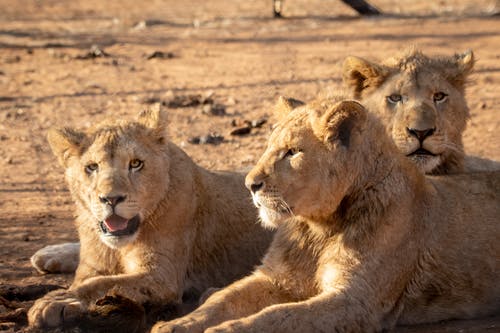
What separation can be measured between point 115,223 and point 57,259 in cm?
110

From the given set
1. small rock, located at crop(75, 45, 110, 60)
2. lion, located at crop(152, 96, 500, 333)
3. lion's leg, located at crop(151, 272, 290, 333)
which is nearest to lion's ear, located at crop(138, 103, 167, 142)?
lion, located at crop(152, 96, 500, 333)

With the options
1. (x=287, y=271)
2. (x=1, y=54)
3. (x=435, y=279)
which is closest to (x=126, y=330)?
(x=287, y=271)

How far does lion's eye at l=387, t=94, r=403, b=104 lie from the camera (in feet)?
21.5

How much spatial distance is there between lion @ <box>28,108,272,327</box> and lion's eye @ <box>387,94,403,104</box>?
3.49ft

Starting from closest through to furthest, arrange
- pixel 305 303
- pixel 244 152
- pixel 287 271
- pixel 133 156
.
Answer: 1. pixel 305 303
2. pixel 287 271
3. pixel 133 156
4. pixel 244 152

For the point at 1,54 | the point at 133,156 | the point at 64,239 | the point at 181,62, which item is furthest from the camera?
the point at 1,54

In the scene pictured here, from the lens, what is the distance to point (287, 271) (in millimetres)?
5301

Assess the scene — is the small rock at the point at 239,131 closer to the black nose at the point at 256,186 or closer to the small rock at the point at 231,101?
the small rock at the point at 231,101

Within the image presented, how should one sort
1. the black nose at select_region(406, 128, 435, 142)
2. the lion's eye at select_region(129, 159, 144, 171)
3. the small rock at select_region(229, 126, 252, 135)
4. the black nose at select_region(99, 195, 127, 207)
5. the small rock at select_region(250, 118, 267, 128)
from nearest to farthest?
the black nose at select_region(99, 195, 127, 207), the lion's eye at select_region(129, 159, 144, 171), the black nose at select_region(406, 128, 435, 142), the small rock at select_region(229, 126, 252, 135), the small rock at select_region(250, 118, 267, 128)

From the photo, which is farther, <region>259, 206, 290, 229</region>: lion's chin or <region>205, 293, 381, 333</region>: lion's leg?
<region>259, 206, 290, 229</region>: lion's chin

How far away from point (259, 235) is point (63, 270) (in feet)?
4.13

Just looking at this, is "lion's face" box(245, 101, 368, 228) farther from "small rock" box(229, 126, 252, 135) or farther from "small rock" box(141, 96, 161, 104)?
"small rock" box(141, 96, 161, 104)

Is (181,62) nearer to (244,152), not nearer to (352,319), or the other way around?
(244,152)

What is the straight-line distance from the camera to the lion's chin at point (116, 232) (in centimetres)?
555
